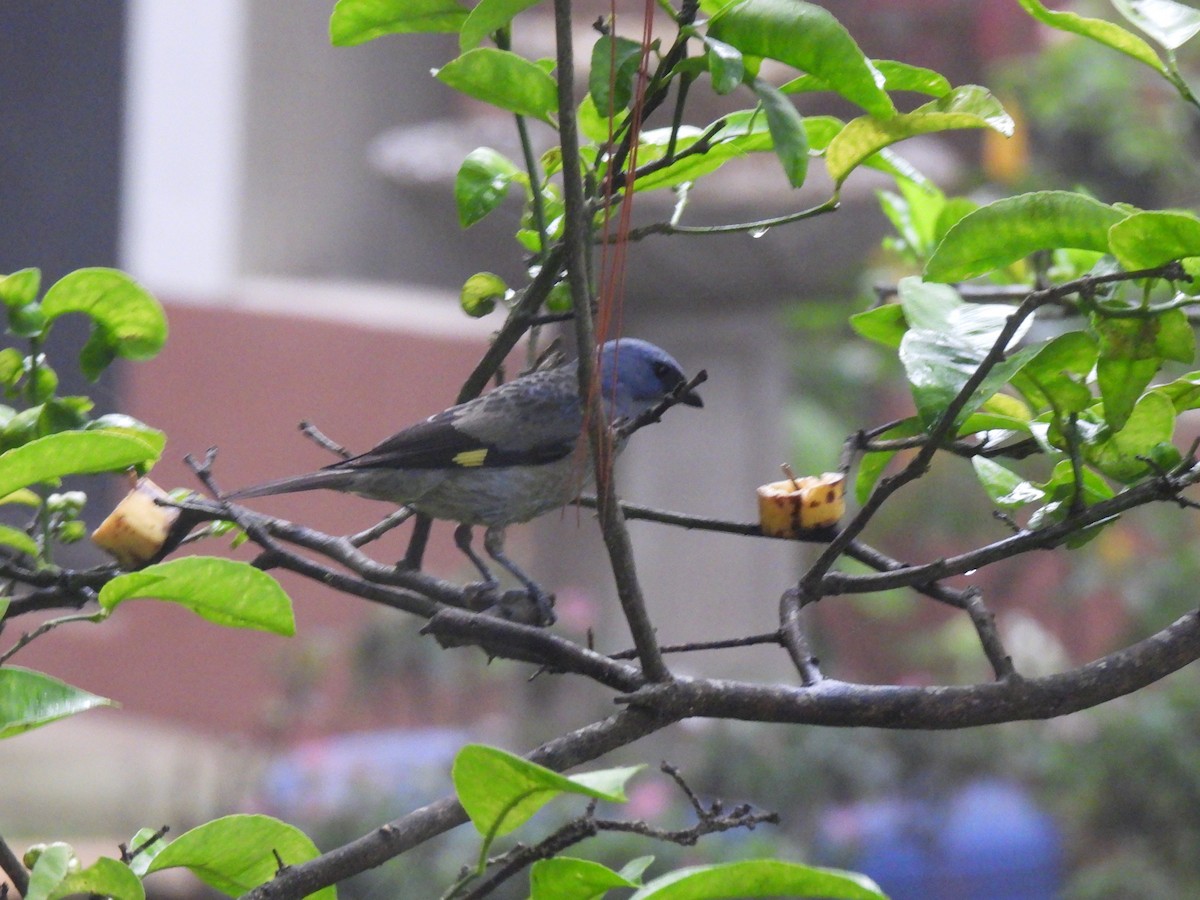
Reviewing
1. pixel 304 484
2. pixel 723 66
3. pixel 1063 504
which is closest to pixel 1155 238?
pixel 1063 504

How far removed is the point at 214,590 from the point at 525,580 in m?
0.95

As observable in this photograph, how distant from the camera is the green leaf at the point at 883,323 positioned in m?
1.24

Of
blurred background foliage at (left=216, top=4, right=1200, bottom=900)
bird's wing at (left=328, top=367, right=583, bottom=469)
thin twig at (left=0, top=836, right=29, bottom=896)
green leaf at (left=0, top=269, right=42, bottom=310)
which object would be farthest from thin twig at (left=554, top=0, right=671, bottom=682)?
blurred background foliage at (left=216, top=4, right=1200, bottom=900)

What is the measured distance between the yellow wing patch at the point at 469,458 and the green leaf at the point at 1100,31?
1.22m

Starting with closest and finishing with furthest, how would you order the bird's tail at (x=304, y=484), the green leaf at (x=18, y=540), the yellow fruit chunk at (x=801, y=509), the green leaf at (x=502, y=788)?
the green leaf at (x=502, y=788)
the green leaf at (x=18, y=540)
the yellow fruit chunk at (x=801, y=509)
the bird's tail at (x=304, y=484)

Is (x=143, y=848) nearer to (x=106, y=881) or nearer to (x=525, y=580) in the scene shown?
(x=106, y=881)

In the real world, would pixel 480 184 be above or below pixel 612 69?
below

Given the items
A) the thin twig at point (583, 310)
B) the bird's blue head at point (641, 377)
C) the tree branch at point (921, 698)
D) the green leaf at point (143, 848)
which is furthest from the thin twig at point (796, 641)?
the bird's blue head at point (641, 377)

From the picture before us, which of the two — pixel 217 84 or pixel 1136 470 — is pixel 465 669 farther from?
pixel 1136 470

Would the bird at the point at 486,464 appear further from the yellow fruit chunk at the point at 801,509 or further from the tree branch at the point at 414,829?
the tree branch at the point at 414,829

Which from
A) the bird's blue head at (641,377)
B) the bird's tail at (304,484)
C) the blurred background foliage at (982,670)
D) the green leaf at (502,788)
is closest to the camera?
the green leaf at (502,788)

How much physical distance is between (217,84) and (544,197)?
4908 millimetres

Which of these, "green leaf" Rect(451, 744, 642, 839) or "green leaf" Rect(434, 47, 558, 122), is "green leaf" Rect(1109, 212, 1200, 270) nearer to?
"green leaf" Rect(434, 47, 558, 122)

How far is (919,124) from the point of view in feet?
3.43
